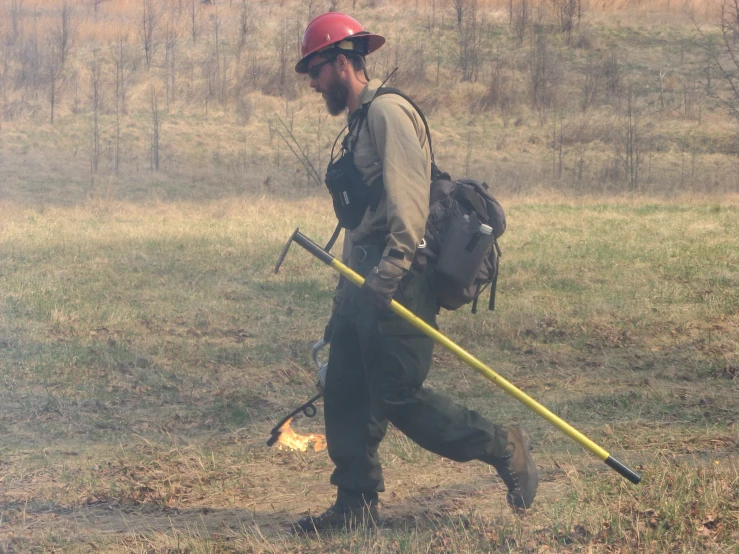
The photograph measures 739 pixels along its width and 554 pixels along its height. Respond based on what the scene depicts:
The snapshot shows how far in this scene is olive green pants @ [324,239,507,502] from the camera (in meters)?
3.12

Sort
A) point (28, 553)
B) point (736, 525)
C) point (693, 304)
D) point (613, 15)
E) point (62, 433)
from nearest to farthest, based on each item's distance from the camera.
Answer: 1. point (736, 525)
2. point (28, 553)
3. point (62, 433)
4. point (693, 304)
5. point (613, 15)

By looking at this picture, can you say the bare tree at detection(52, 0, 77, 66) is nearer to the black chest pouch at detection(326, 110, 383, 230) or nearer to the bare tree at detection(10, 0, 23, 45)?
the bare tree at detection(10, 0, 23, 45)

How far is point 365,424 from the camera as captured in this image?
3320 millimetres

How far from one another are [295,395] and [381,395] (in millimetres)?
2468

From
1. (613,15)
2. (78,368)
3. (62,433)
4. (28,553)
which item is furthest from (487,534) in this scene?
(613,15)

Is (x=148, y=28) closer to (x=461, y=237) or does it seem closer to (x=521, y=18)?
(x=521, y=18)

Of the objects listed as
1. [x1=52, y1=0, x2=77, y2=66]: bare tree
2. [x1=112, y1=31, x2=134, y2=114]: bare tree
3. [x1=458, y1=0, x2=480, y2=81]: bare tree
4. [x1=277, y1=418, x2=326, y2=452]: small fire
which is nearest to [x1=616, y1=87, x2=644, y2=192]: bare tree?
[x1=458, y1=0, x2=480, y2=81]: bare tree

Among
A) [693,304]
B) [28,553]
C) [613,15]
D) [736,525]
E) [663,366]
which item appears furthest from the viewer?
[613,15]

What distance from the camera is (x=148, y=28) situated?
99.5 feet

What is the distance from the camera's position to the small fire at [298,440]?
455 cm

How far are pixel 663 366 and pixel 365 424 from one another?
3.41 m

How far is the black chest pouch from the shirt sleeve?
0.16m

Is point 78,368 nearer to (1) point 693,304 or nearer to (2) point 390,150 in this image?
(2) point 390,150

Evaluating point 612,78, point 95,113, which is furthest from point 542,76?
point 95,113
